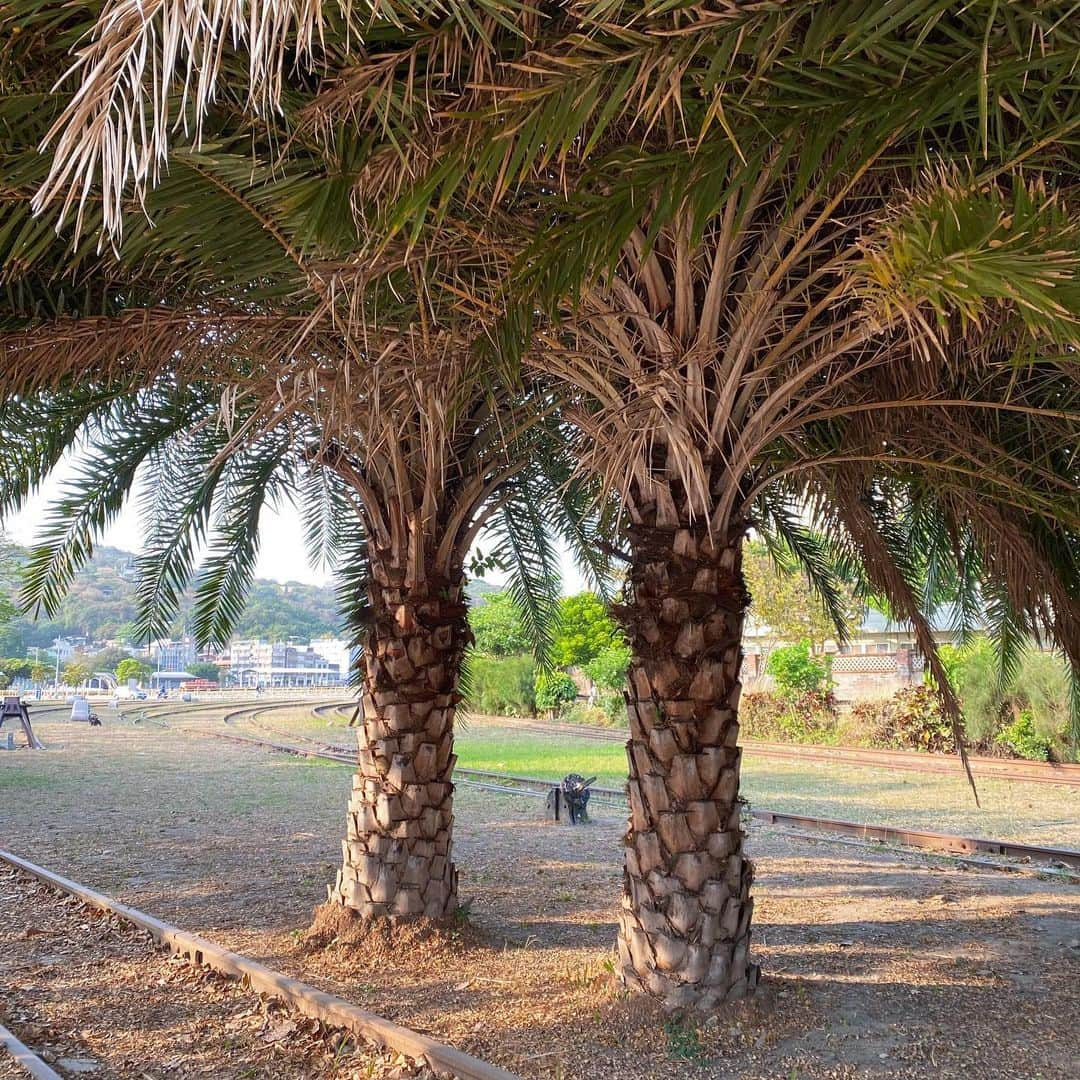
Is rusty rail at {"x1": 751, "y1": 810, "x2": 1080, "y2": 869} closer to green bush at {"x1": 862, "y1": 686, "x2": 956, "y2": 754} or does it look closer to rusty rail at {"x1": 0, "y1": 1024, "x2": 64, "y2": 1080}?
rusty rail at {"x1": 0, "y1": 1024, "x2": 64, "y2": 1080}

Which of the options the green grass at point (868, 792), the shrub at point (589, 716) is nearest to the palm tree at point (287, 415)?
the green grass at point (868, 792)

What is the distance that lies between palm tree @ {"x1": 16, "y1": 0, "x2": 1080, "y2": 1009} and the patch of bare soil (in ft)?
5.29

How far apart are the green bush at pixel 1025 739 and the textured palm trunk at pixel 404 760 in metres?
15.8

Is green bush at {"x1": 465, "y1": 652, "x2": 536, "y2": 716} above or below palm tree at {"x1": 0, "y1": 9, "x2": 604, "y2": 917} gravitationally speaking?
below

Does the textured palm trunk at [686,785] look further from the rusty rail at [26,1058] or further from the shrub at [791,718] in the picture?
the shrub at [791,718]

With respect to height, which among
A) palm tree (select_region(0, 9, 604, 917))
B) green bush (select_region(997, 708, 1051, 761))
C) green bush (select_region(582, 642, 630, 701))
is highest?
palm tree (select_region(0, 9, 604, 917))

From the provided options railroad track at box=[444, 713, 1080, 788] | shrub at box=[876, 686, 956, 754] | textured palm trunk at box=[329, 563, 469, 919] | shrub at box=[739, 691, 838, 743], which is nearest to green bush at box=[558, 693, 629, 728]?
shrub at box=[739, 691, 838, 743]

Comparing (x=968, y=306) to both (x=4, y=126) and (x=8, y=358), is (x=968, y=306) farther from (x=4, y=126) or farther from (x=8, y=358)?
(x=8, y=358)

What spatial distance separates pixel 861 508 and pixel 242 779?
544 inches

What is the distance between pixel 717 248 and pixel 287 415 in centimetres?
244

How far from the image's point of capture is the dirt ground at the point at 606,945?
4738 millimetres

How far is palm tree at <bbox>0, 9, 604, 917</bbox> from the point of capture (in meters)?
4.26

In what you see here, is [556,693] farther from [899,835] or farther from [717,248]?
[717,248]

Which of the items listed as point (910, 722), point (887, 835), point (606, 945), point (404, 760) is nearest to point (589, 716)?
point (910, 722)
